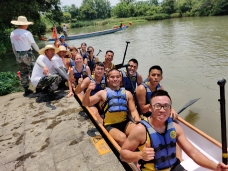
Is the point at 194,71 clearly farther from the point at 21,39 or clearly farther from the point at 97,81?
the point at 21,39

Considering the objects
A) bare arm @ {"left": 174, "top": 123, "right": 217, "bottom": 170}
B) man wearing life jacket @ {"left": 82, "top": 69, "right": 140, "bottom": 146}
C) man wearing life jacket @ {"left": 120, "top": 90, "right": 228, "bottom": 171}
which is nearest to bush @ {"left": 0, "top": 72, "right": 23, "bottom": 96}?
man wearing life jacket @ {"left": 82, "top": 69, "right": 140, "bottom": 146}

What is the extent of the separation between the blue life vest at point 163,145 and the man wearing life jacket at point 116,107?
0.82 metres

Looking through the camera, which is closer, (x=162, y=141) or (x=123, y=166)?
(x=162, y=141)

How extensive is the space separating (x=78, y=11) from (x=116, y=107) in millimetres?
71833

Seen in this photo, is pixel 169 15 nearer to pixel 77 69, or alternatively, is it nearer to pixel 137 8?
pixel 137 8

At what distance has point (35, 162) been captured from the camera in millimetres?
2619

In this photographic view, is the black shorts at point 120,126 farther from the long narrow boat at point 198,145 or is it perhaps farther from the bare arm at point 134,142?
the bare arm at point 134,142

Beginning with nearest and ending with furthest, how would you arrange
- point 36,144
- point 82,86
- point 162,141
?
point 162,141 → point 36,144 → point 82,86

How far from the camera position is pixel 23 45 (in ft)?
14.8

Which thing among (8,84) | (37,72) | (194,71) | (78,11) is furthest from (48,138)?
(78,11)

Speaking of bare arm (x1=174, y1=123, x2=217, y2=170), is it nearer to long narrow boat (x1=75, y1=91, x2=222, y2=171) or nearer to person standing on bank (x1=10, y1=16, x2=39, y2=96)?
long narrow boat (x1=75, y1=91, x2=222, y2=171)

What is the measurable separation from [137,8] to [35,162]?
61.2 m

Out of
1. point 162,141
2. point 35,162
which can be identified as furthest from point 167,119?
point 35,162

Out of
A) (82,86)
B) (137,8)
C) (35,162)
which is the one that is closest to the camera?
(35,162)
